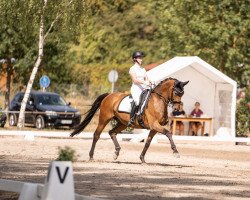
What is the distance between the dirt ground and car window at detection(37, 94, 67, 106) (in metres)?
17.3

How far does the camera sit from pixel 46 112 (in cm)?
4956

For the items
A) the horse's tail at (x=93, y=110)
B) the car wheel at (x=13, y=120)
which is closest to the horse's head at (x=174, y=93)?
the horse's tail at (x=93, y=110)

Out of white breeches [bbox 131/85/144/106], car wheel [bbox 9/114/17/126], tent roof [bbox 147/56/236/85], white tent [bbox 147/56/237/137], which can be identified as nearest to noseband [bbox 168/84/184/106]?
white breeches [bbox 131/85/144/106]

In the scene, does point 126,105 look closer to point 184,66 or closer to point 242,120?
point 184,66

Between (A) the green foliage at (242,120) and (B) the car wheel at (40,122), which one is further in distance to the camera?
(B) the car wheel at (40,122)

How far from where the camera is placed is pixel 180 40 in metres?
58.3

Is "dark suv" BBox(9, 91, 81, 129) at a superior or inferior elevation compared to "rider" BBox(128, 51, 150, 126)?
inferior

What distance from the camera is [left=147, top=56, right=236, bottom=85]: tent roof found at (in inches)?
1601

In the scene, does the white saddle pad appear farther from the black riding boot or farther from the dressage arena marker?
the dressage arena marker

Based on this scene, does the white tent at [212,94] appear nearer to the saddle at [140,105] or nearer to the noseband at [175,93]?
the saddle at [140,105]

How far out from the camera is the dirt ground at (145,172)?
16203mm

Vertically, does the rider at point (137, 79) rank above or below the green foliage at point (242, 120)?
above

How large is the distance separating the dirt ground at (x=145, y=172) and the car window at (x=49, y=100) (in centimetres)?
1730

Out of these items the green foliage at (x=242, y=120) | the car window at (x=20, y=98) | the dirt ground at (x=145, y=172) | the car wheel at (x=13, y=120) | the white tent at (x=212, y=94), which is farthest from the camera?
the car window at (x=20, y=98)
